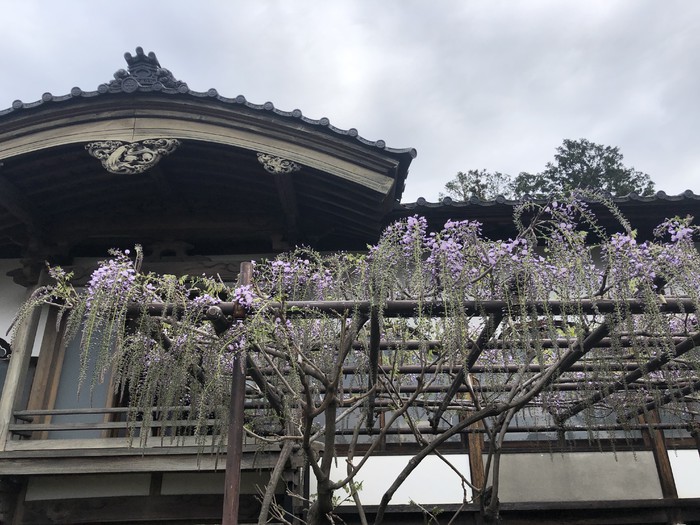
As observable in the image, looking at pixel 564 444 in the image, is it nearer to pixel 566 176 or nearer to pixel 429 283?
pixel 429 283

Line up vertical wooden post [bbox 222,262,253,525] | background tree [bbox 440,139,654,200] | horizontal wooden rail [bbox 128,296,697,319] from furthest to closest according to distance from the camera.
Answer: background tree [bbox 440,139,654,200] < vertical wooden post [bbox 222,262,253,525] < horizontal wooden rail [bbox 128,296,697,319]

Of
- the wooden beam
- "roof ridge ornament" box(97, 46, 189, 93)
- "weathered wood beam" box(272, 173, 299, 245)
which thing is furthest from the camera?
"roof ridge ornament" box(97, 46, 189, 93)

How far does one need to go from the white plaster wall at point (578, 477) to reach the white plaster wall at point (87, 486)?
3.83 metres

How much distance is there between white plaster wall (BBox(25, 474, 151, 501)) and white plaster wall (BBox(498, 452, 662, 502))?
3825 mm

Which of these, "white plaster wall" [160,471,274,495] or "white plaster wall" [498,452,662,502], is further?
"white plaster wall" [498,452,662,502]

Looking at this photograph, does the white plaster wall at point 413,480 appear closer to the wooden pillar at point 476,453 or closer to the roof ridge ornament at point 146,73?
the wooden pillar at point 476,453

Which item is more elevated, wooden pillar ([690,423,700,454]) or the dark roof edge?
the dark roof edge

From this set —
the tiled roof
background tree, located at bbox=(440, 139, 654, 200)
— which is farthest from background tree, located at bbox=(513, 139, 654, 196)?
the tiled roof

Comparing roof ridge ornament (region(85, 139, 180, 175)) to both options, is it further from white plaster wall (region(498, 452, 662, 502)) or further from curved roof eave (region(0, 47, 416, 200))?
white plaster wall (region(498, 452, 662, 502))

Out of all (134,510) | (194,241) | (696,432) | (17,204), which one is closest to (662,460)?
(696,432)

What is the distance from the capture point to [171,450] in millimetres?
5742

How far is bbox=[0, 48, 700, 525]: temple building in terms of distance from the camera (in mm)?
6035

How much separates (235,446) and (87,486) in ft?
10.9

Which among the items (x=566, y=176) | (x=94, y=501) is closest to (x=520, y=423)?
(x=94, y=501)
